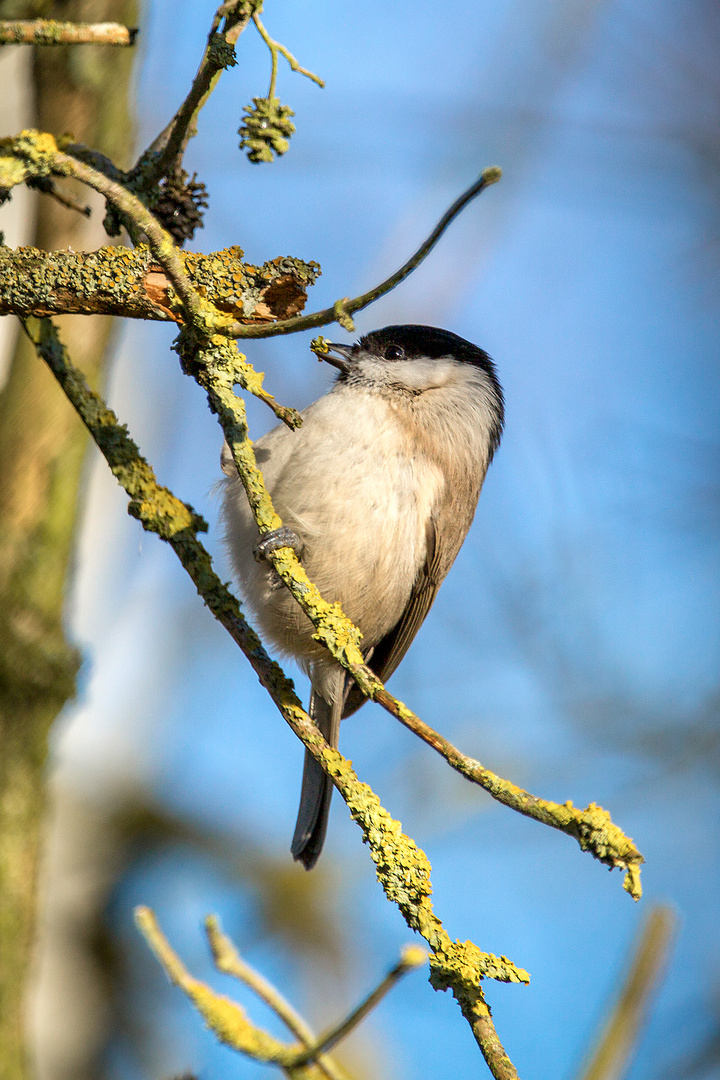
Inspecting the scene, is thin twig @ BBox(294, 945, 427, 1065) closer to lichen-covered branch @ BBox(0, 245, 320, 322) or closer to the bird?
lichen-covered branch @ BBox(0, 245, 320, 322)

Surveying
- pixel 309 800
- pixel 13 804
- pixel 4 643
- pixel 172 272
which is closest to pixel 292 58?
pixel 172 272

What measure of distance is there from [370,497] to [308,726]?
110cm

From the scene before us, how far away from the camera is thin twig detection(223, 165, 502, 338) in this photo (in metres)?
1.26

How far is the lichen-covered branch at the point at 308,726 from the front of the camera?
1.28 meters

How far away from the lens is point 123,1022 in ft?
14.1

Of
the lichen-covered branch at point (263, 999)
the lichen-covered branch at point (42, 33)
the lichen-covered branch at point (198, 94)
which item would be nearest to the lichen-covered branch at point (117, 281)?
the lichen-covered branch at point (198, 94)

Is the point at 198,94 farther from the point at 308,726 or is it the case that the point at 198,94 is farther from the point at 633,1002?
the point at 633,1002

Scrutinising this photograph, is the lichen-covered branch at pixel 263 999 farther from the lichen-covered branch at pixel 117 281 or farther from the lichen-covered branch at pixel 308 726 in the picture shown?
the lichen-covered branch at pixel 117 281

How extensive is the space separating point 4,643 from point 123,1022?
2.91 m

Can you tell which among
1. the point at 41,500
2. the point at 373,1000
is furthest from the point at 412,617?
the point at 373,1000

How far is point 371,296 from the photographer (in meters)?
1.35

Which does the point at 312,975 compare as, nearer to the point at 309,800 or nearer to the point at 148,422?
the point at 309,800

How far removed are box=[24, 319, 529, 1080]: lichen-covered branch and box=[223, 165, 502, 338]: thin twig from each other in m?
0.06

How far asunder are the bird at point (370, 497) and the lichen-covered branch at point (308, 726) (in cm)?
58
